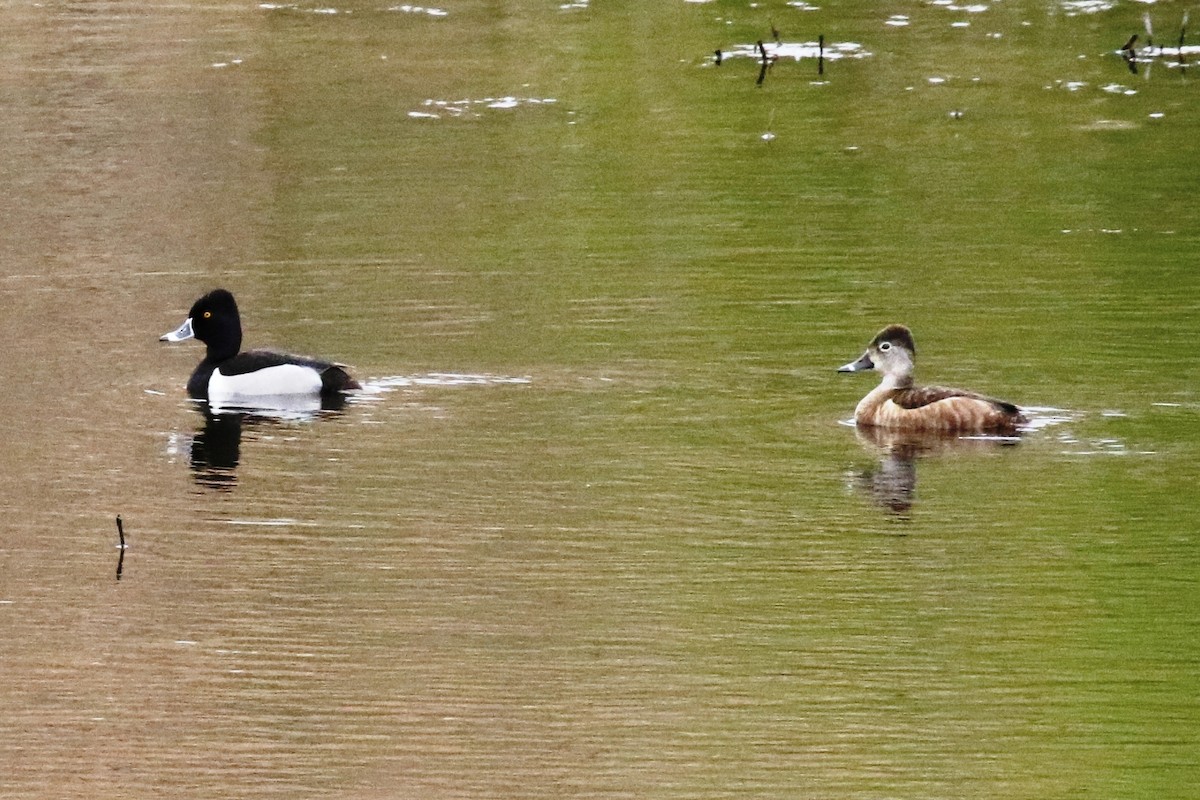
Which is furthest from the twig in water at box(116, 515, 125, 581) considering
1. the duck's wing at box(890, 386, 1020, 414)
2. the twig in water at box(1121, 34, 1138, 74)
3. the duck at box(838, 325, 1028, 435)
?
the twig in water at box(1121, 34, 1138, 74)

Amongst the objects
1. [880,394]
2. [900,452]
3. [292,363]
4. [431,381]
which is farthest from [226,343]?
[900,452]

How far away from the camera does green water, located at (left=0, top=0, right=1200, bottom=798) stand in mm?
8578

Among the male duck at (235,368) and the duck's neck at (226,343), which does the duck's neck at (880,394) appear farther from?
the duck's neck at (226,343)

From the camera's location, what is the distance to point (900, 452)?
1286 centimetres

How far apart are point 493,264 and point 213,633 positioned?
313 inches

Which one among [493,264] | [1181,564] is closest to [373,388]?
[493,264]

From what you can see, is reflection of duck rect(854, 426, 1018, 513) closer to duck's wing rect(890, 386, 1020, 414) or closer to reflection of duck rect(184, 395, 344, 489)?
duck's wing rect(890, 386, 1020, 414)

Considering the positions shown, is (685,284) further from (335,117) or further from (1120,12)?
(1120,12)

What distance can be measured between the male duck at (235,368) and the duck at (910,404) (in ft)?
9.61

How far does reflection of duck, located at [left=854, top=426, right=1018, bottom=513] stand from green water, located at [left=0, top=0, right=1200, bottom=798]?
0.06m

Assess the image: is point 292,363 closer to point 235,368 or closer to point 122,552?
point 235,368

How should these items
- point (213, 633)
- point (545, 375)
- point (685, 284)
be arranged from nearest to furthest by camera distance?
point (213, 633), point (545, 375), point (685, 284)

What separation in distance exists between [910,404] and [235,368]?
4098 mm

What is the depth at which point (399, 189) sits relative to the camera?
67.9 feet
